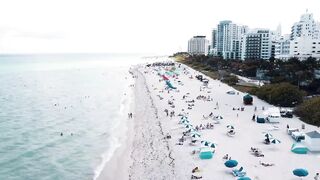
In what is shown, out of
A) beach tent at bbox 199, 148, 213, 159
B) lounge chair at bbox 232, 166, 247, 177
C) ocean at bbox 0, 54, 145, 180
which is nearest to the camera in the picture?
lounge chair at bbox 232, 166, 247, 177

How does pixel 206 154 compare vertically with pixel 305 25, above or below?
below

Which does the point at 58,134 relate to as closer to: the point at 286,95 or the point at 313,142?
the point at 313,142

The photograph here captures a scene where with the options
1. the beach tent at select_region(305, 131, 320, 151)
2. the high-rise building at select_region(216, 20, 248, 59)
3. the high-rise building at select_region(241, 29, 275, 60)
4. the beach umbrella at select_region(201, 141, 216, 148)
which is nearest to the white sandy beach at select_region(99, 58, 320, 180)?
the beach umbrella at select_region(201, 141, 216, 148)

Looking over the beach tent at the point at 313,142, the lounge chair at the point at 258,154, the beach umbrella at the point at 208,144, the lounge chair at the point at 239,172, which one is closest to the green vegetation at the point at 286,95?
the beach tent at the point at 313,142

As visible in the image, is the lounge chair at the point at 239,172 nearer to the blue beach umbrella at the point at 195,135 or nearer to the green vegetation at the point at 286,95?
the blue beach umbrella at the point at 195,135

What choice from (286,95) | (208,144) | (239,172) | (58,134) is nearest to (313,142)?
(208,144)

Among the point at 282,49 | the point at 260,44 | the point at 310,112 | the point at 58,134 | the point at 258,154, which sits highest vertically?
the point at 260,44

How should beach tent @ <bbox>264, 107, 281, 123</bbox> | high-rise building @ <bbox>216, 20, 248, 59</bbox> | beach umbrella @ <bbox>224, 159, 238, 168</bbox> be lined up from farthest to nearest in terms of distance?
high-rise building @ <bbox>216, 20, 248, 59</bbox> < beach tent @ <bbox>264, 107, 281, 123</bbox> < beach umbrella @ <bbox>224, 159, 238, 168</bbox>

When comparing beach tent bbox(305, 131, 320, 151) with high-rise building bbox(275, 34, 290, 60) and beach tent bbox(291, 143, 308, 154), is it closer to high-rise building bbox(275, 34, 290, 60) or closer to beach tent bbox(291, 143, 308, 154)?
beach tent bbox(291, 143, 308, 154)

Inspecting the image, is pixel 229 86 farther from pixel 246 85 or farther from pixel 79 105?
pixel 79 105
